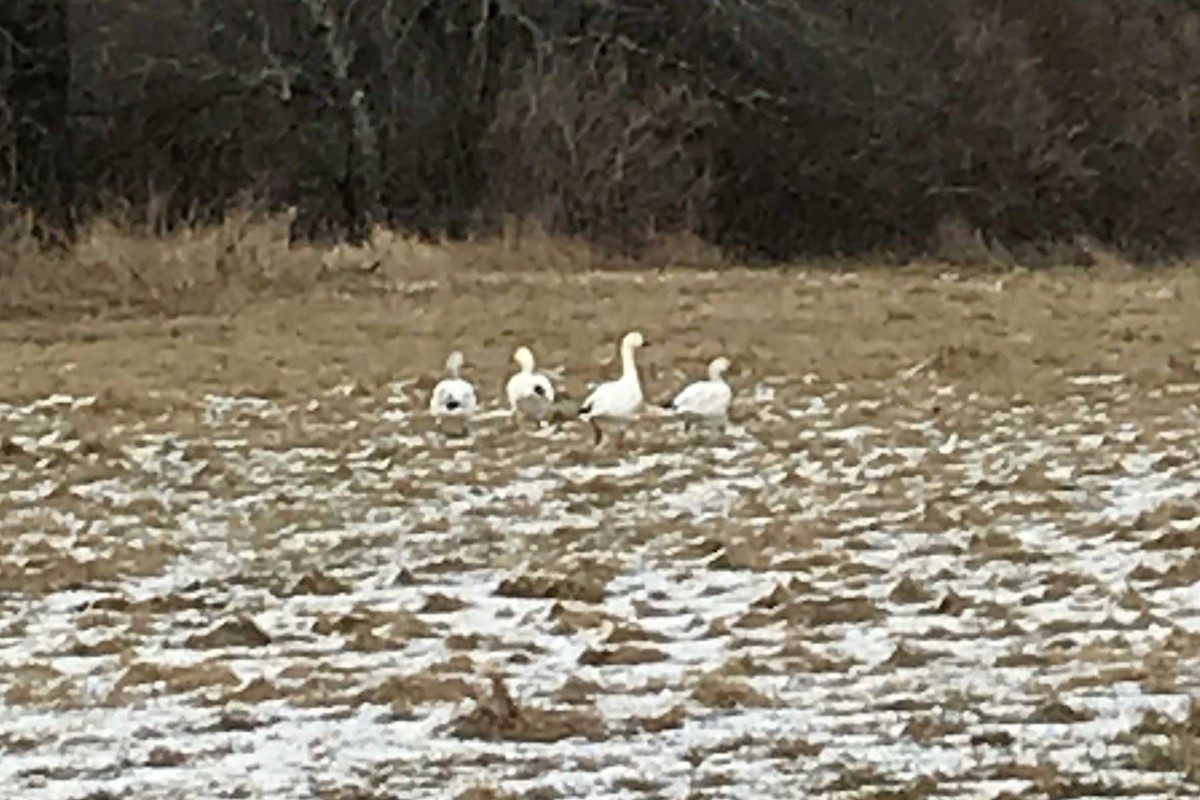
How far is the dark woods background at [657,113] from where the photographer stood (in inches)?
1235

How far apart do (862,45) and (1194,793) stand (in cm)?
2819

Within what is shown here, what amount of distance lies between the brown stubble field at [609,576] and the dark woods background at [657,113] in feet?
43.0

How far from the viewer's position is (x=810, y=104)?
1321 inches

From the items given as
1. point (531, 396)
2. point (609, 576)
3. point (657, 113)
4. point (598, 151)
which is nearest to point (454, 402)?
point (531, 396)

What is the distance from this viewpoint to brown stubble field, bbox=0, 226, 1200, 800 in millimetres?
6422

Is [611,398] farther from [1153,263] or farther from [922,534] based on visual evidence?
[1153,263]

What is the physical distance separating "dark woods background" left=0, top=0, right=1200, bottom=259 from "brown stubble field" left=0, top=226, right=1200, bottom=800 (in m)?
13.1

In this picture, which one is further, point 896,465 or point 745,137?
point 745,137

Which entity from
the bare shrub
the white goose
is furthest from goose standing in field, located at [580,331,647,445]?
the bare shrub

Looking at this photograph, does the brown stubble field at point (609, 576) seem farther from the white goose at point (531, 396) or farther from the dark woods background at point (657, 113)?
the dark woods background at point (657, 113)

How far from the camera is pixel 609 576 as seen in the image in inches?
363

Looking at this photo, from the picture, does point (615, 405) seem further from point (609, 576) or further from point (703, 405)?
point (609, 576)

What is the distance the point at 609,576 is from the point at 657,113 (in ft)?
75.4

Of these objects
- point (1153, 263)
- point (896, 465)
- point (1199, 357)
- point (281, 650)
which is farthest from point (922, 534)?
point (1153, 263)
